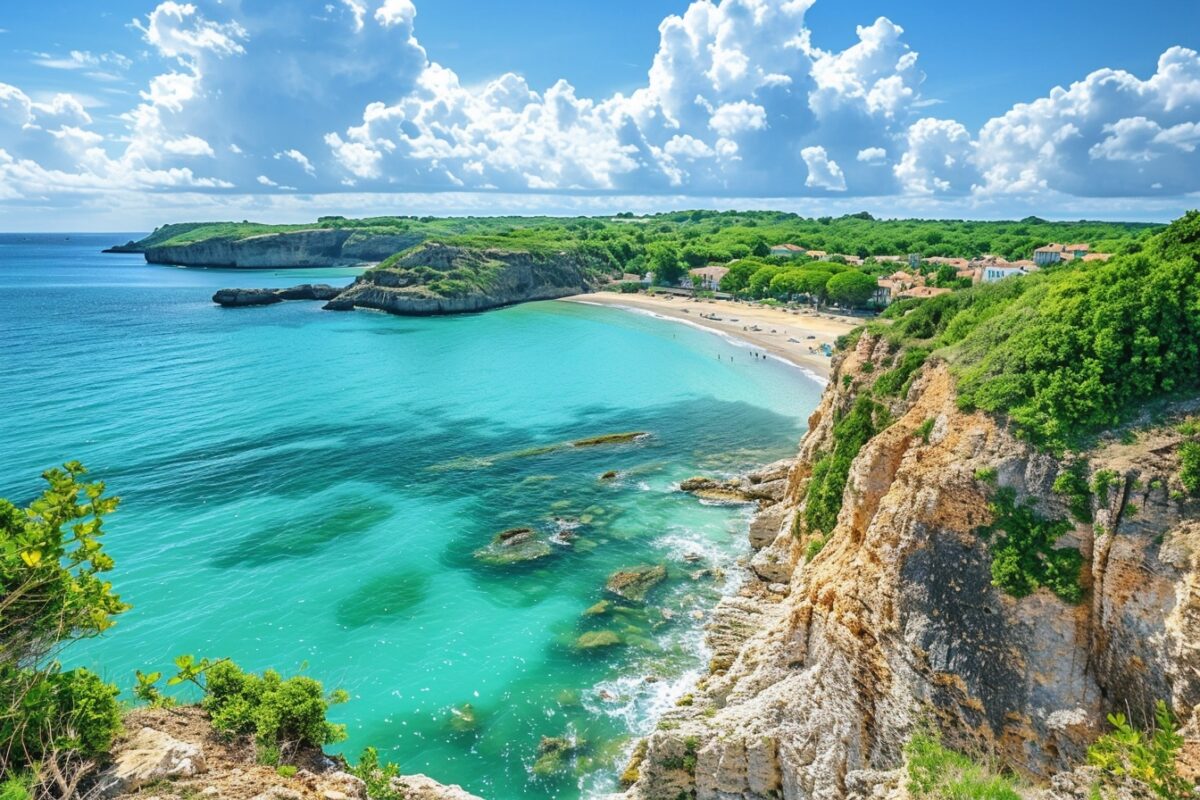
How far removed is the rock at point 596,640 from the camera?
89.6 feet

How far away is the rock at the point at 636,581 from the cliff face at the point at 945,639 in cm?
1107

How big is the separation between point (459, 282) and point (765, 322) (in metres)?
62.9

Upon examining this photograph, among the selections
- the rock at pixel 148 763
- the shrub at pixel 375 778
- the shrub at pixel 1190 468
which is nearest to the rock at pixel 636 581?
the shrub at pixel 375 778

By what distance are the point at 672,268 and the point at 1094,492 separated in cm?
13684

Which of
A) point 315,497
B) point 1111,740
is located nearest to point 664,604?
point 1111,740

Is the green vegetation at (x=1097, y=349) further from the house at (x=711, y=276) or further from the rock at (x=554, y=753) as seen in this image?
the house at (x=711, y=276)

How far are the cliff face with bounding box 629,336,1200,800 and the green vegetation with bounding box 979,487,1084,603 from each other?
0.17 metres

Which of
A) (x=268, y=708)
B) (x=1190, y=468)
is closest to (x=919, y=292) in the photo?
(x=1190, y=468)

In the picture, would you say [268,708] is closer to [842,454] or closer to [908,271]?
[842,454]

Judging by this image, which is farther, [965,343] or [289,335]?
[289,335]

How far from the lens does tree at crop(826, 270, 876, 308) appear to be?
10269cm

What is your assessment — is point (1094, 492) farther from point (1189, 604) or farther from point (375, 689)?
point (375, 689)

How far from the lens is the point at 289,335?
99.8m

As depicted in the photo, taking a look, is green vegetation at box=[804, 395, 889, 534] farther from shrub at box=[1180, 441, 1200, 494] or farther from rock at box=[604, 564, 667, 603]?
shrub at box=[1180, 441, 1200, 494]
